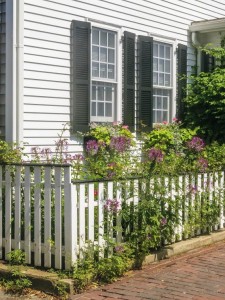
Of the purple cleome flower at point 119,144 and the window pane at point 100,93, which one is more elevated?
the window pane at point 100,93

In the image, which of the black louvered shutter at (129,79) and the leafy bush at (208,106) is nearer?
the black louvered shutter at (129,79)

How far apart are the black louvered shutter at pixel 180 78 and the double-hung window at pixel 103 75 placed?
2084 mm

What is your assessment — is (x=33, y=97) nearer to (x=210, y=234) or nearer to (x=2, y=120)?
(x=2, y=120)

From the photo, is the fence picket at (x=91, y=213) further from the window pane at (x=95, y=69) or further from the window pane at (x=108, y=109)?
the window pane at (x=108, y=109)

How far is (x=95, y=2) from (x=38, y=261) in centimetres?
583

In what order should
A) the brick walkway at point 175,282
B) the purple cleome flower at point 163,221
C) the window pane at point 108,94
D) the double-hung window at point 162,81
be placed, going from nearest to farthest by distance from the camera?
the brick walkway at point 175,282 < the purple cleome flower at point 163,221 < the window pane at point 108,94 < the double-hung window at point 162,81

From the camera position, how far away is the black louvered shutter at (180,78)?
12.5 m

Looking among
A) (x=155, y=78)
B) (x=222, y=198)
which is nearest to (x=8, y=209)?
(x=222, y=198)

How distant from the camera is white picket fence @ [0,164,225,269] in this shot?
6.09 metres

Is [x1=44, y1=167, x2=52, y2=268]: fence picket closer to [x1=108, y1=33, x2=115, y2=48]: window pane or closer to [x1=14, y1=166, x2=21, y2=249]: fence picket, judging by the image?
[x1=14, y1=166, x2=21, y2=249]: fence picket

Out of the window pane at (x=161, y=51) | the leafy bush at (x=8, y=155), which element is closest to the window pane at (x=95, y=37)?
the window pane at (x=161, y=51)

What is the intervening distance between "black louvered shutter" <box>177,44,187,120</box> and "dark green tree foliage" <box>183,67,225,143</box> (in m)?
0.16

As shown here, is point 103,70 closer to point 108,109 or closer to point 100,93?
point 100,93

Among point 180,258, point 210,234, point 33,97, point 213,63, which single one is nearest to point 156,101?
point 213,63
